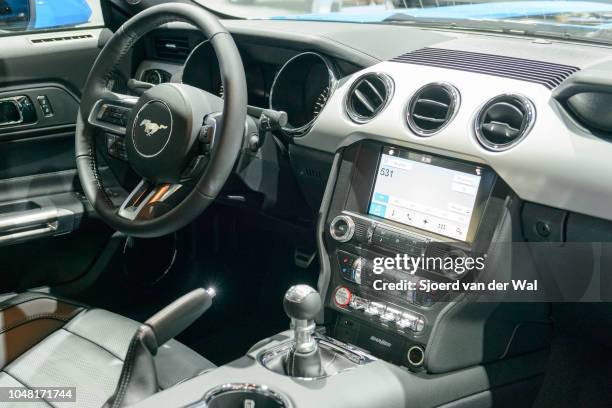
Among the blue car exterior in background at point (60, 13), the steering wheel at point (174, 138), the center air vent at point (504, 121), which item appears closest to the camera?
the center air vent at point (504, 121)

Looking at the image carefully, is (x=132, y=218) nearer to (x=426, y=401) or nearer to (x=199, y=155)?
(x=199, y=155)

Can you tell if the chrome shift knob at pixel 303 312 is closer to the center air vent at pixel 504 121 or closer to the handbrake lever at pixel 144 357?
the handbrake lever at pixel 144 357

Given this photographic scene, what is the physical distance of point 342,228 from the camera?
1.63 m

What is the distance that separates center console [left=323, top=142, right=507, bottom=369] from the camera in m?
1.46

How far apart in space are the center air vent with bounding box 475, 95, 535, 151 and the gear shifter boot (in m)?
0.53

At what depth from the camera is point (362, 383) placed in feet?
4.49

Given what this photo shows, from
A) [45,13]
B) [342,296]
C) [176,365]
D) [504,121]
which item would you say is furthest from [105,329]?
[45,13]

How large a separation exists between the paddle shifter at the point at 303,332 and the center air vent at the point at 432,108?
44cm

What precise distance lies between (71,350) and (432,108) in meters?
0.99

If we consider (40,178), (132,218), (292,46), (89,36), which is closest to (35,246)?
(40,178)

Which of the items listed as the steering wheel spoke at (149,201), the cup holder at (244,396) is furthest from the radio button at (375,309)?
the steering wheel spoke at (149,201)

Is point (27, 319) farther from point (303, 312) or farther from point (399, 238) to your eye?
point (399, 238)

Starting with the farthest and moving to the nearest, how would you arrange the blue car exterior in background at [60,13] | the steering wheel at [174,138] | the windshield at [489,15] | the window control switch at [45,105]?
the blue car exterior in background at [60,13], the window control switch at [45,105], the windshield at [489,15], the steering wheel at [174,138]

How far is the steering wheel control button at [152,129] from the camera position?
1.76 m
